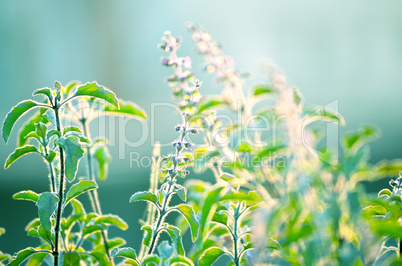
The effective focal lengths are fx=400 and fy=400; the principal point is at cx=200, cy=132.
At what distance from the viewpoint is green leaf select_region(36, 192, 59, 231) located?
2.87 feet

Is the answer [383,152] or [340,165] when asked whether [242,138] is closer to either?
[340,165]

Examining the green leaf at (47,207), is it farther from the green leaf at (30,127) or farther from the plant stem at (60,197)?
the green leaf at (30,127)

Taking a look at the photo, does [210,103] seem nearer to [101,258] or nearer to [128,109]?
[128,109]

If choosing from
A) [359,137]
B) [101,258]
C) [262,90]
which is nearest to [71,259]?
[101,258]

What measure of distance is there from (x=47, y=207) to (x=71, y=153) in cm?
14

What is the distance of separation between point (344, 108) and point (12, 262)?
6.14 metres

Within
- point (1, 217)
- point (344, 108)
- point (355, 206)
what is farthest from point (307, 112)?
point (344, 108)

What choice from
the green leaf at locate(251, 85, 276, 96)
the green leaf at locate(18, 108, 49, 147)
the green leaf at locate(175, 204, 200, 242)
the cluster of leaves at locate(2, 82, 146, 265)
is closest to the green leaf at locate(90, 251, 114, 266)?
the cluster of leaves at locate(2, 82, 146, 265)

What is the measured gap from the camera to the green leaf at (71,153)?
2.82 feet

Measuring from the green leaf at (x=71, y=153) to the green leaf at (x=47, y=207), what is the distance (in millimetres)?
87

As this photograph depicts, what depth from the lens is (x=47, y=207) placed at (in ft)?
2.92

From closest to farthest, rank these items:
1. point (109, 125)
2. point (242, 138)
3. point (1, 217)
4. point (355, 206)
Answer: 1. point (355, 206)
2. point (242, 138)
3. point (1, 217)
4. point (109, 125)

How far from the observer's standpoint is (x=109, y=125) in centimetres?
404

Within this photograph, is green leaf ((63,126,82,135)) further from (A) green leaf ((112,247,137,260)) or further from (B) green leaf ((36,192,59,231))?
(A) green leaf ((112,247,137,260))
